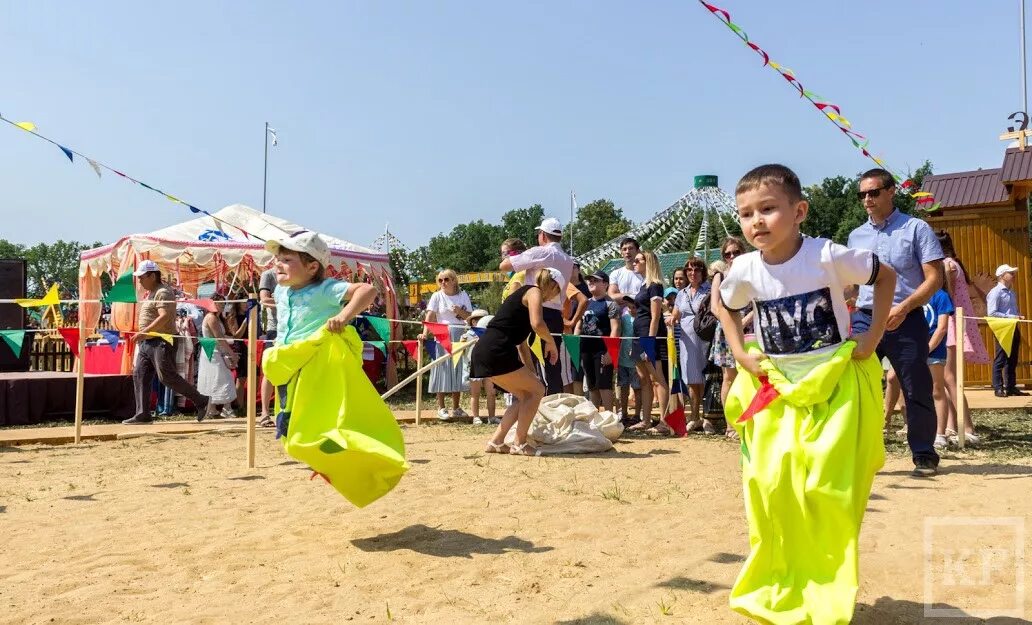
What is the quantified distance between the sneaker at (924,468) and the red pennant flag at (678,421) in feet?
9.99

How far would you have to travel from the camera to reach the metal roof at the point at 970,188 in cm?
1355

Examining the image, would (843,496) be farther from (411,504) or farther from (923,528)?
(411,504)

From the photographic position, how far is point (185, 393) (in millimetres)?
10539

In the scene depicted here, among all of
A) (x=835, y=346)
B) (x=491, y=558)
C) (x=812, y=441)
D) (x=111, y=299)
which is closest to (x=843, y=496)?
(x=812, y=441)

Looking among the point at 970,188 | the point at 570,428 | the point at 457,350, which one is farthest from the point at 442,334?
the point at 970,188

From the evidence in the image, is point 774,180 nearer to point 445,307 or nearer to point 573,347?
point 573,347

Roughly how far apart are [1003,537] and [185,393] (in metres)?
8.86

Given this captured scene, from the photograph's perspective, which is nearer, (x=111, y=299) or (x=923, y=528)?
(x=923, y=528)

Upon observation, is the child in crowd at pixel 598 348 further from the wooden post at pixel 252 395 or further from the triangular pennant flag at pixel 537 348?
the wooden post at pixel 252 395

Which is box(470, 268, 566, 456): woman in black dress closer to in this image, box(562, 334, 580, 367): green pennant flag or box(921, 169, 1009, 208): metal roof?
box(562, 334, 580, 367): green pennant flag

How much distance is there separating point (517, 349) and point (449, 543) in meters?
2.93

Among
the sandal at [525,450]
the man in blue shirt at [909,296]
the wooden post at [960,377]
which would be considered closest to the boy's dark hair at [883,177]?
the man in blue shirt at [909,296]

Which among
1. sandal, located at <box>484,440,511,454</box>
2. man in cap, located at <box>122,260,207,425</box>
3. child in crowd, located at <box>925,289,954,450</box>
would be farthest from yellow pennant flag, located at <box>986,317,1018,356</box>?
man in cap, located at <box>122,260,207,425</box>

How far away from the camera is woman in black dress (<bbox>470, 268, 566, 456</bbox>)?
7.05m
